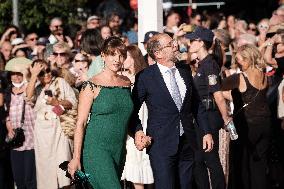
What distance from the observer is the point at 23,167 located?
13055mm

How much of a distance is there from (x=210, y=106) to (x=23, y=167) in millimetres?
2830

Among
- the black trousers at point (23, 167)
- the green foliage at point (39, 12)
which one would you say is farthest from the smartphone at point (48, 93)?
the green foliage at point (39, 12)

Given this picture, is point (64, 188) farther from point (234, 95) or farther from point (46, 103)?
point (234, 95)

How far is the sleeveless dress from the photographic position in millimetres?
9336

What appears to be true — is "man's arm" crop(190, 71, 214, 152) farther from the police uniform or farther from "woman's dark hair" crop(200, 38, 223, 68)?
"woman's dark hair" crop(200, 38, 223, 68)

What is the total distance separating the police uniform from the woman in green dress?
2.40 metres

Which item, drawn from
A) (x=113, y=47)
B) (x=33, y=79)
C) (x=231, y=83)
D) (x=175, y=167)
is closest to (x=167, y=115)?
(x=175, y=167)

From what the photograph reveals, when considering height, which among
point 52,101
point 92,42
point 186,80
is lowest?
point 52,101

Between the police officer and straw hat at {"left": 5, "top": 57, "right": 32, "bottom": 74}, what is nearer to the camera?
the police officer

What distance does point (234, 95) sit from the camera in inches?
500

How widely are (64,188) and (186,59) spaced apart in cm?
247

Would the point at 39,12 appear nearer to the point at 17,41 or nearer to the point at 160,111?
the point at 17,41

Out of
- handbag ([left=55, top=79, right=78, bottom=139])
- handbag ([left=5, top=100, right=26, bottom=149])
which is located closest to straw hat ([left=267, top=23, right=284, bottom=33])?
handbag ([left=55, top=79, right=78, bottom=139])

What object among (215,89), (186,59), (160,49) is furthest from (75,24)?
(160,49)
